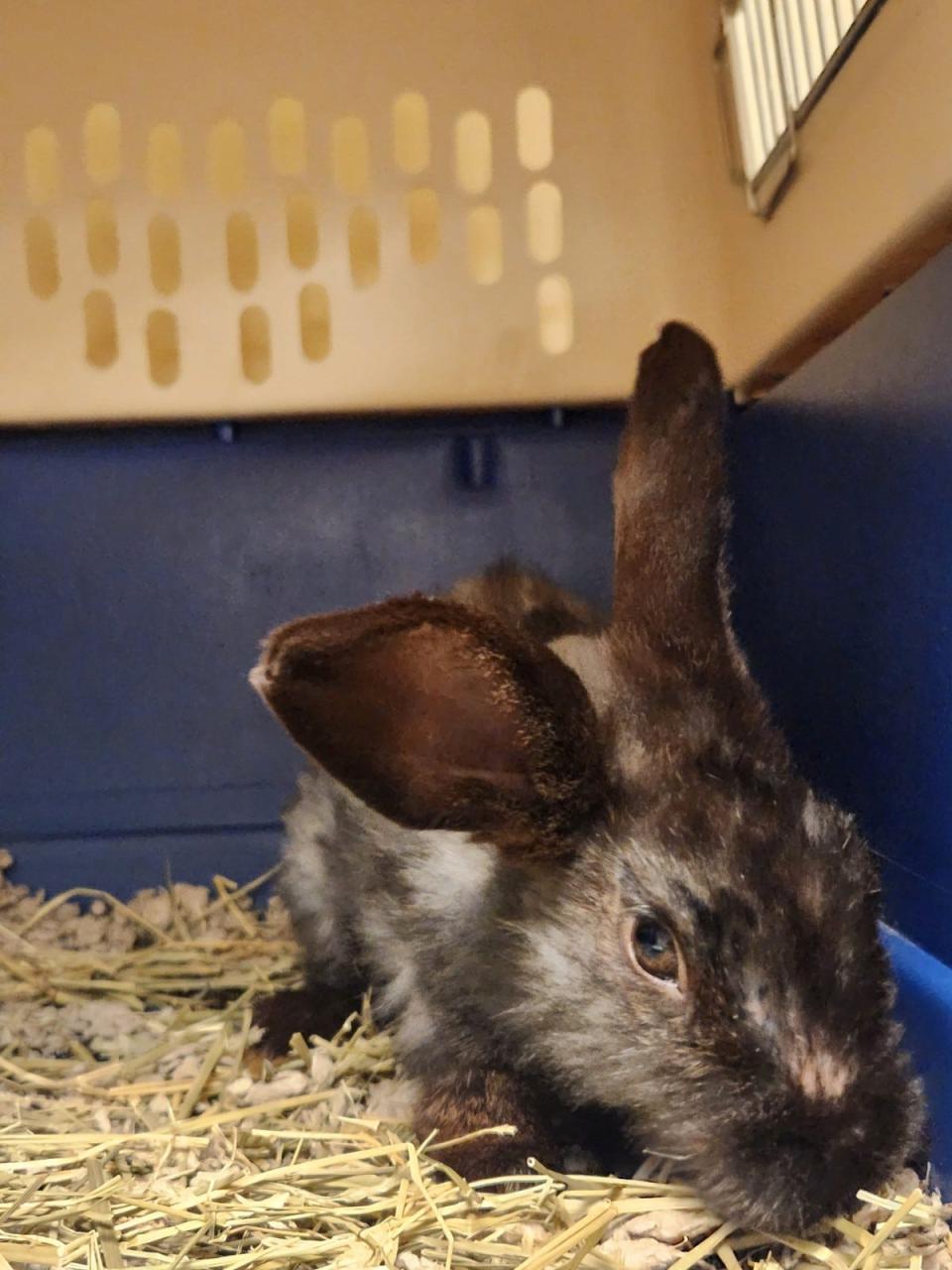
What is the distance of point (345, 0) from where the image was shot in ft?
8.69

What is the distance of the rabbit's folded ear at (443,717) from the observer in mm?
1349

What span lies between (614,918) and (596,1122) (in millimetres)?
399

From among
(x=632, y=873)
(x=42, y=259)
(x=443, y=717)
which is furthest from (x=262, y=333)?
(x=632, y=873)

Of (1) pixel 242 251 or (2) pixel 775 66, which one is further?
(1) pixel 242 251

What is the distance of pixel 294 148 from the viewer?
8.89 feet

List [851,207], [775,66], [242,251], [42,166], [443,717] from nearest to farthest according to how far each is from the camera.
→ [443,717], [851,207], [775,66], [42,166], [242,251]

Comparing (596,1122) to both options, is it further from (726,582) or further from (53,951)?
(53,951)

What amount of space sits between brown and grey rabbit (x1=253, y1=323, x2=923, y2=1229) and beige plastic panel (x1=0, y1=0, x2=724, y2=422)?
80 cm

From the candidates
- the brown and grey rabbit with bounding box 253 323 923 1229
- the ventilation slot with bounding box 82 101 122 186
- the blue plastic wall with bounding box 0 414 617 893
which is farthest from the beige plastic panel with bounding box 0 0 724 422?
the brown and grey rabbit with bounding box 253 323 923 1229

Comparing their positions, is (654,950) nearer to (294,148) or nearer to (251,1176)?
(251,1176)

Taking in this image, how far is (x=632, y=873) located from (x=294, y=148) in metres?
1.85

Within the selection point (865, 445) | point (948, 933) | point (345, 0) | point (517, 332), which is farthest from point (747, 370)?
point (948, 933)

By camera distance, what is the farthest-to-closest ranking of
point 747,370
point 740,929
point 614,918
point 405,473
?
point 405,473 → point 747,370 → point 614,918 → point 740,929

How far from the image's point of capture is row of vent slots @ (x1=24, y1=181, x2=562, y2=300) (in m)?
2.71
